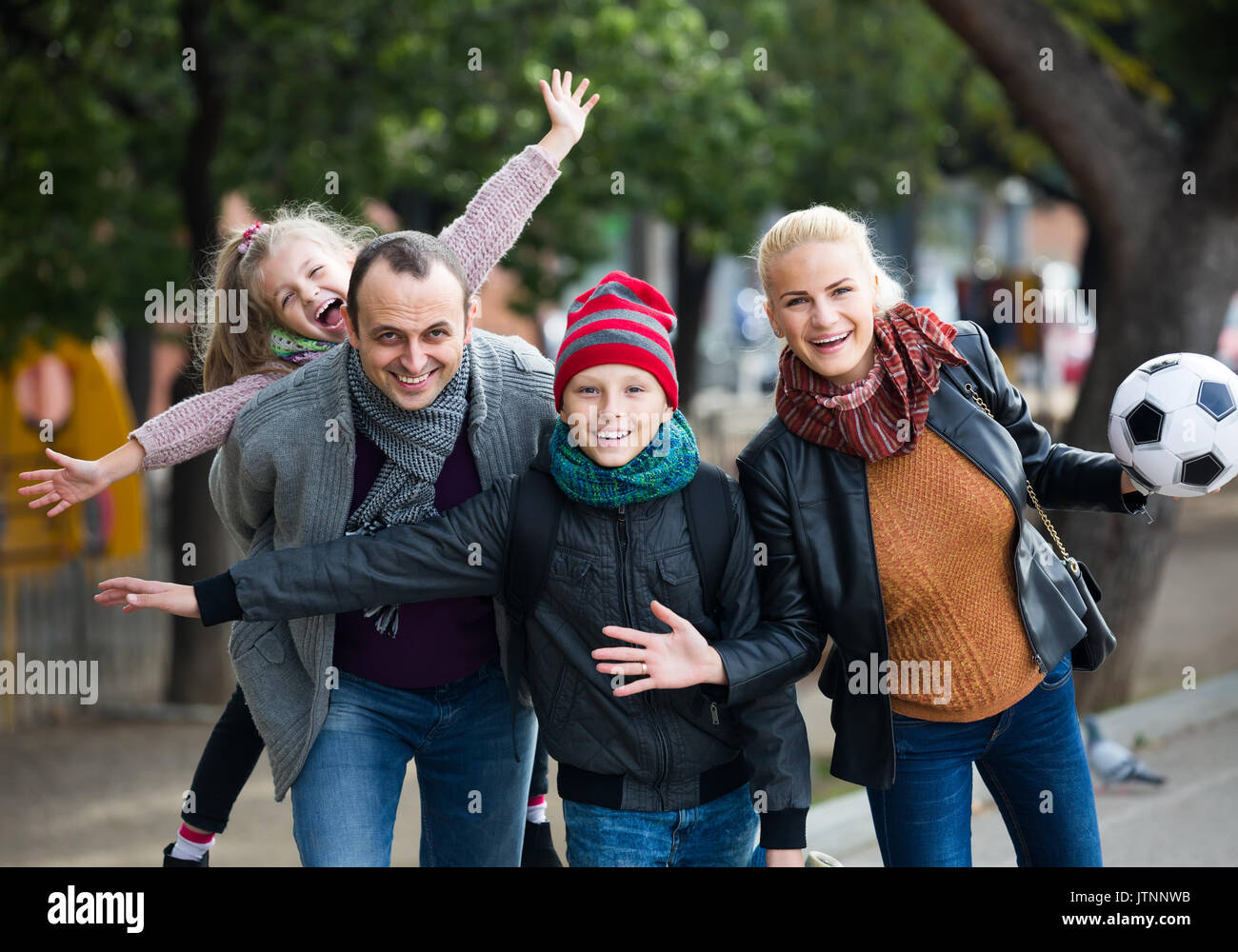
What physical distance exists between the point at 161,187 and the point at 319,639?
7.91m

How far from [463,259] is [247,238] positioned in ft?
1.90

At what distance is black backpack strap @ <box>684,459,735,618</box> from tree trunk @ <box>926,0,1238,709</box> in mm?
4343

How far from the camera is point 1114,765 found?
5590 mm

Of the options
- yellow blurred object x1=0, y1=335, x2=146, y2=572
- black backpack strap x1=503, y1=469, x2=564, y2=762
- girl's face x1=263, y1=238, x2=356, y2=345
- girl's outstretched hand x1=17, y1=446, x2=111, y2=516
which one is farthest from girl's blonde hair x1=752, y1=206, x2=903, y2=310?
yellow blurred object x1=0, y1=335, x2=146, y2=572

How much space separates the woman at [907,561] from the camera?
2828 mm

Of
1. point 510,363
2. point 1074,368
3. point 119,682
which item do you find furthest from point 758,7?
point 1074,368

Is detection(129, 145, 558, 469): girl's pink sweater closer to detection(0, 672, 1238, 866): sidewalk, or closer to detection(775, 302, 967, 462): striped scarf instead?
detection(775, 302, 967, 462): striped scarf

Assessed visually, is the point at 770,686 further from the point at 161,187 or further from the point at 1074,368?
the point at 1074,368

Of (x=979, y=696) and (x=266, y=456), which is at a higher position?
(x=266, y=456)

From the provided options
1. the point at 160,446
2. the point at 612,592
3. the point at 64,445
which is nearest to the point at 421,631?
the point at 612,592

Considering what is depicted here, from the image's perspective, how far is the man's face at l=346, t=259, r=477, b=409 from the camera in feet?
9.19

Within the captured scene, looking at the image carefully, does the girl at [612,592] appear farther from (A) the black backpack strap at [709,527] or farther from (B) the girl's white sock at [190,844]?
(B) the girl's white sock at [190,844]

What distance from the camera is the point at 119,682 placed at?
32.1 feet

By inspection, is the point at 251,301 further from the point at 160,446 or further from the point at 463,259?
the point at 463,259
